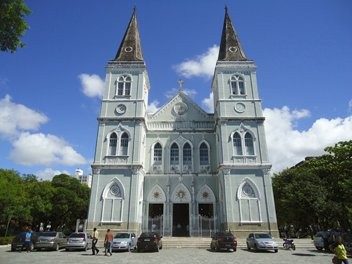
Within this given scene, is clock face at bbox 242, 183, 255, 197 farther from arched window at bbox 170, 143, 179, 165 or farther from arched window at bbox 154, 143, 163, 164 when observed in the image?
arched window at bbox 154, 143, 163, 164

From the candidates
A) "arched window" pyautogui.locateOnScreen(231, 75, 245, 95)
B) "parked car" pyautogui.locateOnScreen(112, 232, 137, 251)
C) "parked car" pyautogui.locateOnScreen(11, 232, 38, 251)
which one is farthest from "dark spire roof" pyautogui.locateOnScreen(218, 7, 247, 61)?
"parked car" pyautogui.locateOnScreen(11, 232, 38, 251)

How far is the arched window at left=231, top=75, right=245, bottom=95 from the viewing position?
104ft

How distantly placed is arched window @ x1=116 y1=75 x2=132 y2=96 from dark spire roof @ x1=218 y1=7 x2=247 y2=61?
11.0 m

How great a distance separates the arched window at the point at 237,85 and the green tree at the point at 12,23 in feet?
79.2

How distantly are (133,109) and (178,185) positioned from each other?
9351mm

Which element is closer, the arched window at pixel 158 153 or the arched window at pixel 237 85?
the arched window at pixel 158 153

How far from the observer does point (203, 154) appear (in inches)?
1232

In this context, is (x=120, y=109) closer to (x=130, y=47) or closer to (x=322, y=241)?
(x=130, y=47)

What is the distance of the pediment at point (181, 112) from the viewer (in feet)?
108

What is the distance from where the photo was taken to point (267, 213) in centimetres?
2611

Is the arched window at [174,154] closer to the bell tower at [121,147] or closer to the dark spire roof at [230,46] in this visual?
the bell tower at [121,147]

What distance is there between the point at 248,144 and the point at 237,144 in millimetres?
1129

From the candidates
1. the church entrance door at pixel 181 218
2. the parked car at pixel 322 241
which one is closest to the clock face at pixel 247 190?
the church entrance door at pixel 181 218

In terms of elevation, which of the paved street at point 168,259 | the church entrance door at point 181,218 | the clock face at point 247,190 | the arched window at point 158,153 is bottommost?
the paved street at point 168,259
